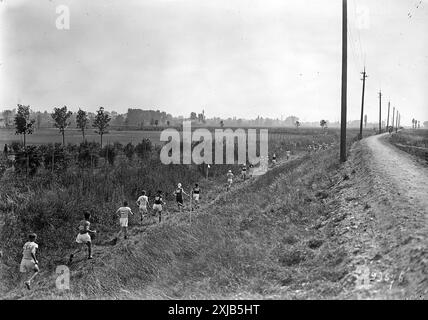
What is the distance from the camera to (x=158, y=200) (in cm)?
1530

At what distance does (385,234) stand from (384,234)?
0.9 inches

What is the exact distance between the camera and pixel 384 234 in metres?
7.02

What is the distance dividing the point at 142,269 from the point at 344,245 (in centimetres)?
562

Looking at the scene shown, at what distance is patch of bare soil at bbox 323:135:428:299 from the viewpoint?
518 cm

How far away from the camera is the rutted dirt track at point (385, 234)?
518 cm

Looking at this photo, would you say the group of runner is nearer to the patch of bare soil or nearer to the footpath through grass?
the footpath through grass

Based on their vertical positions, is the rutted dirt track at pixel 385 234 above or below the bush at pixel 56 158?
below

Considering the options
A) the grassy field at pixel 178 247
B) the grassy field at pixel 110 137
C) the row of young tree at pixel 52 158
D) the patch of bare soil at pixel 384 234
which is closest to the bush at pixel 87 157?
the row of young tree at pixel 52 158

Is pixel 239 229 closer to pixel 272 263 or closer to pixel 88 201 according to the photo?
pixel 272 263

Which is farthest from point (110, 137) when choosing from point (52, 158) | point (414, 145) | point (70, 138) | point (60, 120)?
point (414, 145)

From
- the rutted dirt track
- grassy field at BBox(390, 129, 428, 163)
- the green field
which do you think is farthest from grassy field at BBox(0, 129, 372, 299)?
the green field

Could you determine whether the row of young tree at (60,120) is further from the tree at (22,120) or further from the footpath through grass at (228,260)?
the footpath through grass at (228,260)

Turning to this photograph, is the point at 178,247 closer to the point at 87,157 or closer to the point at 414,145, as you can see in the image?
the point at 87,157
